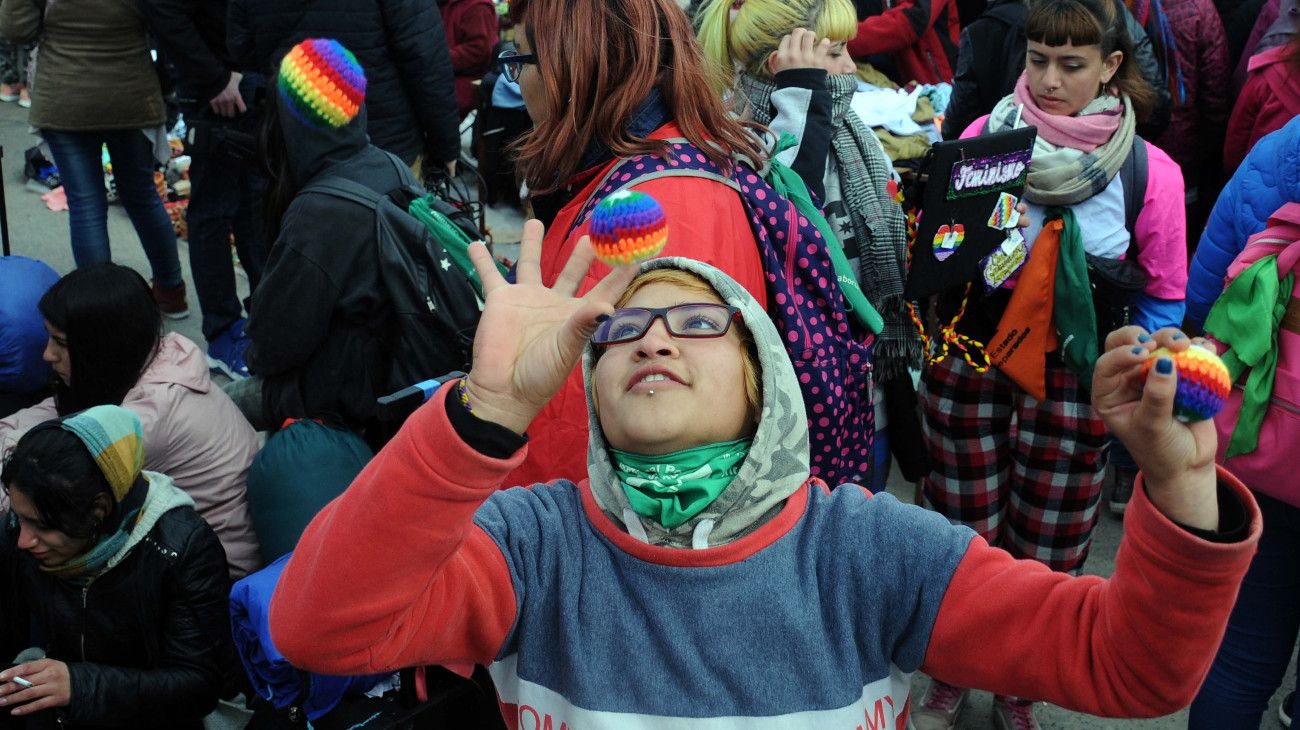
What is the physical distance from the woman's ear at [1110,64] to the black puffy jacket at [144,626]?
2.68 metres

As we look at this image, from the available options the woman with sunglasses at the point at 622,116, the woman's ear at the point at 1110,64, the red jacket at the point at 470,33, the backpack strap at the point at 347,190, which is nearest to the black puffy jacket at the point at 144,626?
the backpack strap at the point at 347,190

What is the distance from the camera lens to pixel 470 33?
6.66m

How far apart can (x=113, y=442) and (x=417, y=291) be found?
33.2 inches

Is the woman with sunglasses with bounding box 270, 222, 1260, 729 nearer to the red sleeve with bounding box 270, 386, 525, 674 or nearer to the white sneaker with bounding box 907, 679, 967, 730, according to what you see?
the red sleeve with bounding box 270, 386, 525, 674

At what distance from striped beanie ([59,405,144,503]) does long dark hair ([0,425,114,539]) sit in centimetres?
2

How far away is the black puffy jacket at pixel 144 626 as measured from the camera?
2869 millimetres

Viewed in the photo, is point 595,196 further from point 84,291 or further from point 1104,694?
point 84,291

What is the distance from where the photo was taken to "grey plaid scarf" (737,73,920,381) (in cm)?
313

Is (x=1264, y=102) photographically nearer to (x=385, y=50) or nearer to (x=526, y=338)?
(x=385, y=50)

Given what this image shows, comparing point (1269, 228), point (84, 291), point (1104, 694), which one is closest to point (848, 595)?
point (1104, 694)

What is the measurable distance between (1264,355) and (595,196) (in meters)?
1.44

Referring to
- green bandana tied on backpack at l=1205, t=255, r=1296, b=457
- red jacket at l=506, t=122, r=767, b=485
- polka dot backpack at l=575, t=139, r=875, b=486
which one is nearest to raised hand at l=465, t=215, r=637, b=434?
red jacket at l=506, t=122, r=767, b=485

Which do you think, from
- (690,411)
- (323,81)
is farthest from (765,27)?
(690,411)

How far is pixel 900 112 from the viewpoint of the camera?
455cm
